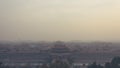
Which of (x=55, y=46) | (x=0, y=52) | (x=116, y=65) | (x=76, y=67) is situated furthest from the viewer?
(x=55, y=46)

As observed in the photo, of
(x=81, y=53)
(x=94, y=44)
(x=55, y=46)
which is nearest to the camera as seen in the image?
(x=81, y=53)

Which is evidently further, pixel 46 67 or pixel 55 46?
pixel 55 46

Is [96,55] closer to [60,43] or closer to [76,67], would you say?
[60,43]

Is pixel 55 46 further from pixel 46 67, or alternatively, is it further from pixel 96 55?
pixel 46 67

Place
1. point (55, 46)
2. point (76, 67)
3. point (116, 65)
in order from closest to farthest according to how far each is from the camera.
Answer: point (116, 65)
point (76, 67)
point (55, 46)

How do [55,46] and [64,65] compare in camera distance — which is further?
[55,46]

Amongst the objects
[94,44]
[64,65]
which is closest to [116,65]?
[64,65]

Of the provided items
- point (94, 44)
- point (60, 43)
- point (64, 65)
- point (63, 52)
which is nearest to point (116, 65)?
point (64, 65)

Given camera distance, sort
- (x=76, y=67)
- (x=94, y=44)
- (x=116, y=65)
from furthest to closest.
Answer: (x=94, y=44) → (x=76, y=67) → (x=116, y=65)
